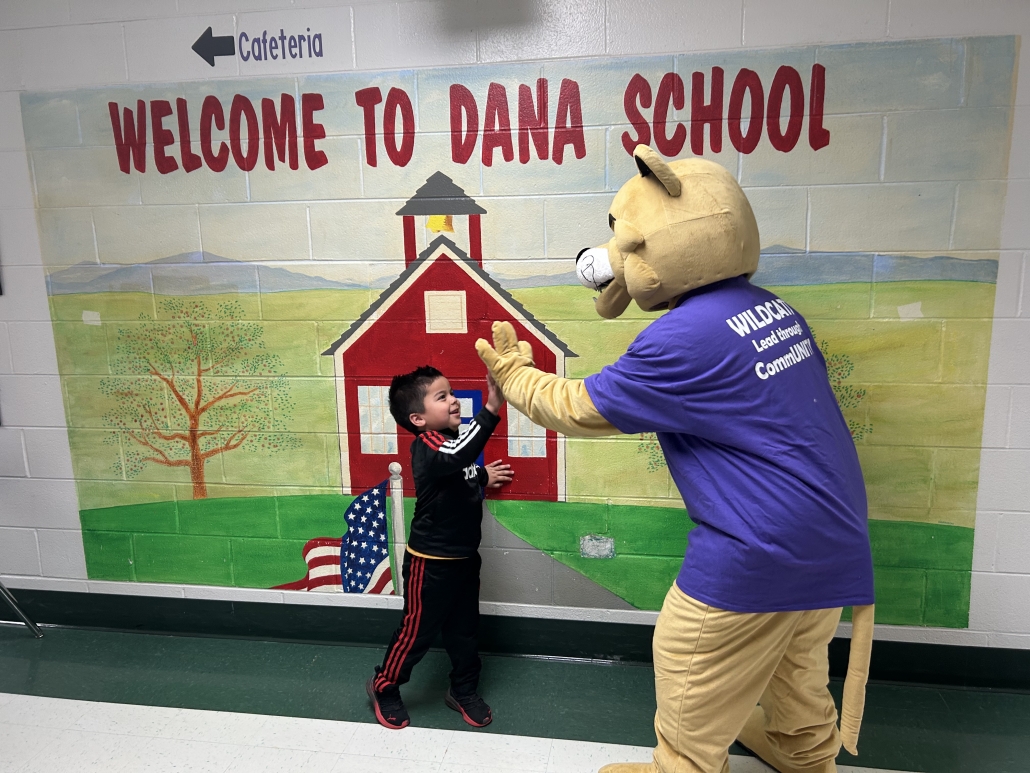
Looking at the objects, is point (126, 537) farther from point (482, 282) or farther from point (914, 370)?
point (914, 370)

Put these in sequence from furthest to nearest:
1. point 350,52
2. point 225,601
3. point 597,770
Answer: point 225,601
point 350,52
point 597,770

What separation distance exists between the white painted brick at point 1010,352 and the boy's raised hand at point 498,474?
4.89ft

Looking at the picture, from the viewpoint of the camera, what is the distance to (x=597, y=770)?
208 centimetres

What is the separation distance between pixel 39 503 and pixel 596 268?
7.70 ft

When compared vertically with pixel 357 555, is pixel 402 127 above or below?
above

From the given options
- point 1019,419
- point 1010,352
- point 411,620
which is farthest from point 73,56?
point 1019,419

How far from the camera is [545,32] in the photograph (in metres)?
2.26

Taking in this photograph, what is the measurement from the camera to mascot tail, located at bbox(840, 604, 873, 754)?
5.79ft

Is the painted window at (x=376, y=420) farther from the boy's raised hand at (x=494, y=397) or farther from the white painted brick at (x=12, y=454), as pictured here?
the white painted brick at (x=12, y=454)

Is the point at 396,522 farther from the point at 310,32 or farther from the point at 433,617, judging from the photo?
the point at 310,32

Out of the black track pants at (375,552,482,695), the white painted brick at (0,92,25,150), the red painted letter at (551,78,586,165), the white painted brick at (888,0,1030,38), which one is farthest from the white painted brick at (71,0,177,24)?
the white painted brick at (888,0,1030,38)

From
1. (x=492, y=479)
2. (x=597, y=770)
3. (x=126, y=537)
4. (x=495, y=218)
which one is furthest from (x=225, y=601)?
(x=495, y=218)

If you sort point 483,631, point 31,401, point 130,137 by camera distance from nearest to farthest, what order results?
point 130,137, point 483,631, point 31,401

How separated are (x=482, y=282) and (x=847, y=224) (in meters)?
1.11
